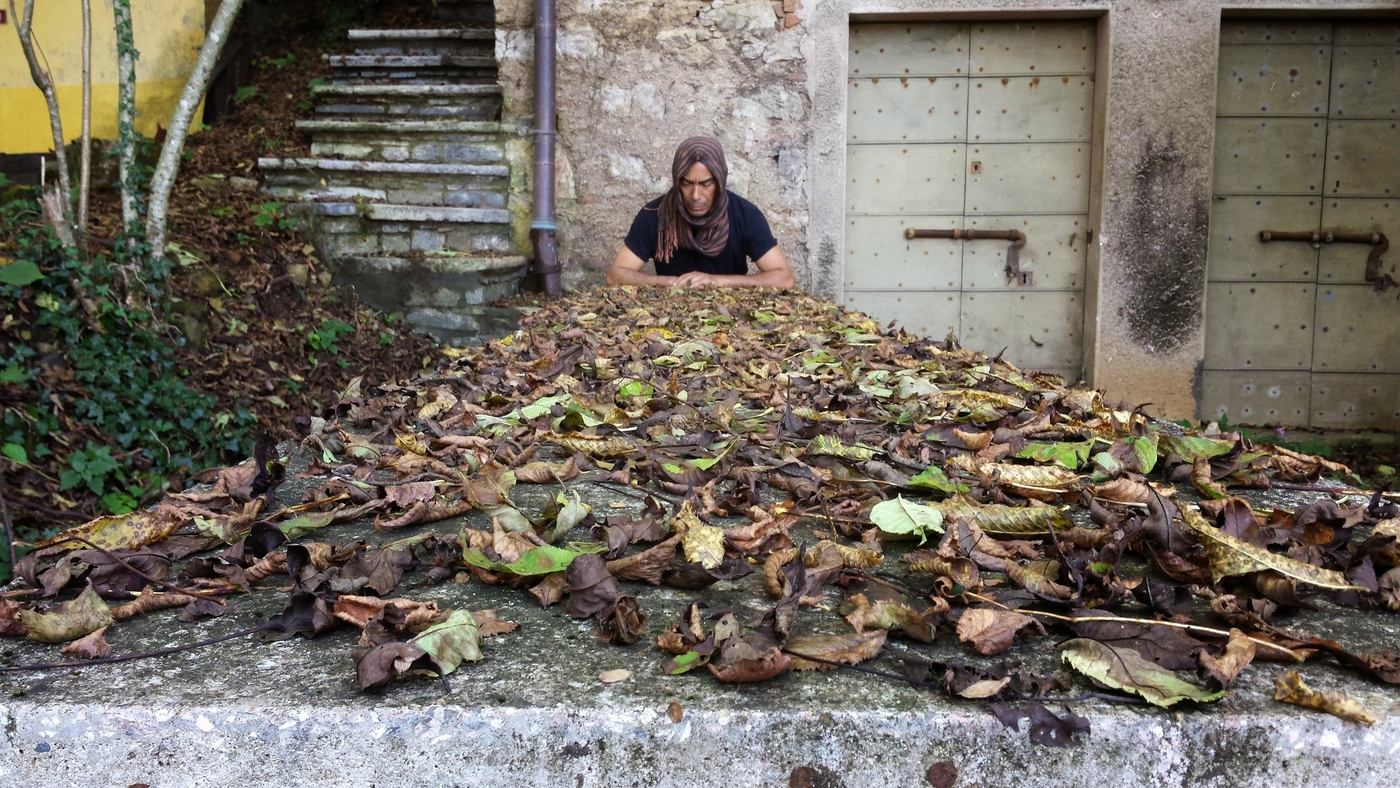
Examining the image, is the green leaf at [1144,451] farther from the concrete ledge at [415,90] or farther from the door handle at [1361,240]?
the door handle at [1361,240]

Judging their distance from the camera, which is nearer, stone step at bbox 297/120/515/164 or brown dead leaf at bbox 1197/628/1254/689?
brown dead leaf at bbox 1197/628/1254/689

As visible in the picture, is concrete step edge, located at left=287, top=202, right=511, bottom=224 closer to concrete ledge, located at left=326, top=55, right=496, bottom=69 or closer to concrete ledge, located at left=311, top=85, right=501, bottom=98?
concrete ledge, located at left=311, top=85, right=501, bottom=98

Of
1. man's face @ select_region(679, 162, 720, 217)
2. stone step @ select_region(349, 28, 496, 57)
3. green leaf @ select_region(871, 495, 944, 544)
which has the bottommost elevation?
green leaf @ select_region(871, 495, 944, 544)

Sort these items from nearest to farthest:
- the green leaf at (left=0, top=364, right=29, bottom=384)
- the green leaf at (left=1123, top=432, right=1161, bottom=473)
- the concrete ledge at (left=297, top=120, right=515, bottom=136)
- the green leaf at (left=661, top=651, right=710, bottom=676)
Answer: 1. the green leaf at (left=661, top=651, right=710, bottom=676)
2. the green leaf at (left=1123, top=432, right=1161, bottom=473)
3. the green leaf at (left=0, top=364, right=29, bottom=384)
4. the concrete ledge at (left=297, top=120, right=515, bottom=136)

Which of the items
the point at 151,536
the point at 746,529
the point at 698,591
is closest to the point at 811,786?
the point at 698,591

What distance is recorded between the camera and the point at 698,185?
5.11 meters

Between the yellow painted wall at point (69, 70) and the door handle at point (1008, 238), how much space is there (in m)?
4.89

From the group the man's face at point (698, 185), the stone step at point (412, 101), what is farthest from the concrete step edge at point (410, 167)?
the man's face at point (698, 185)

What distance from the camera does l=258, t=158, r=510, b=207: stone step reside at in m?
5.71

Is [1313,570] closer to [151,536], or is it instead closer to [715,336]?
[151,536]

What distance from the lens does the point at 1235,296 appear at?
20.0 ft

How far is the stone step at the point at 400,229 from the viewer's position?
18.7ft

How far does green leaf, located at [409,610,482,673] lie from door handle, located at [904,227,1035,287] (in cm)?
549

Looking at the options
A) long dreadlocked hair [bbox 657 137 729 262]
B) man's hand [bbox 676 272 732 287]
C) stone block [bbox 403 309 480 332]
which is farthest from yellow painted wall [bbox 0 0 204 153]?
man's hand [bbox 676 272 732 287]
